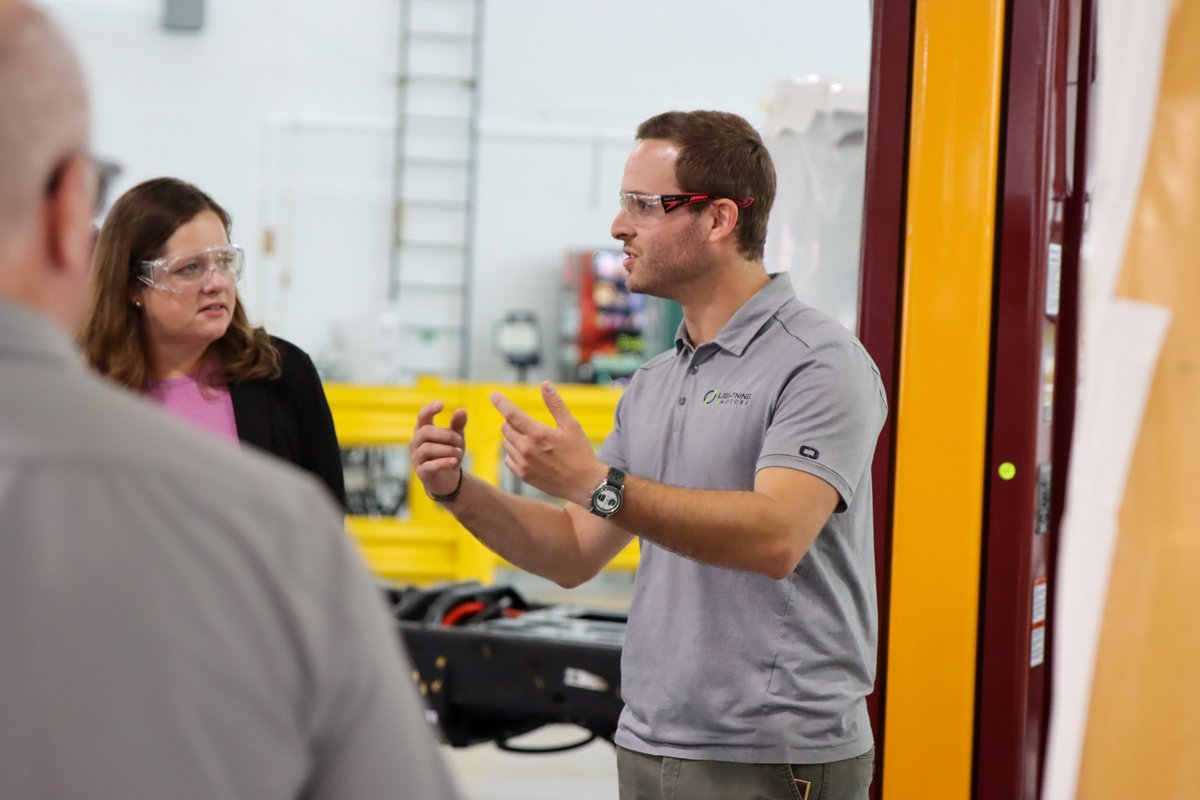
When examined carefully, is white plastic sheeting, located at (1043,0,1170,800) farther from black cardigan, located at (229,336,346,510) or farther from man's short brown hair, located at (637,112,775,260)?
black cardigan, located at (229,336,346,510)

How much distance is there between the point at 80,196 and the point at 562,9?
1419cm

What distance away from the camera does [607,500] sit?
7.09ft

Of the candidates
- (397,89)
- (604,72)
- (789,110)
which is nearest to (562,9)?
(604,72)

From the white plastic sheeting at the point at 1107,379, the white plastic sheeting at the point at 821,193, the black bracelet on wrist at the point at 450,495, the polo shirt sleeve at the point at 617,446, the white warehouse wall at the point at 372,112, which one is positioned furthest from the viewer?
the white warehouse wall at the point at 372,112

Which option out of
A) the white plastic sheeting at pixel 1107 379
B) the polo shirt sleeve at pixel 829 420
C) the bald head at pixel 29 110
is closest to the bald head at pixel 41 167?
the bald head at pixel 29 110

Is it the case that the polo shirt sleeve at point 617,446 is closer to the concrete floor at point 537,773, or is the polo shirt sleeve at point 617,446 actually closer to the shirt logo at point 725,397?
the shirt logo at point 725,397

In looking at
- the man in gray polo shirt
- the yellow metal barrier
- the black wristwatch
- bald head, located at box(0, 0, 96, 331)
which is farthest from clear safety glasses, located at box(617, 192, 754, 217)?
the yellow metal barrier

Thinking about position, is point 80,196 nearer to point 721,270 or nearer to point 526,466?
point 526,466

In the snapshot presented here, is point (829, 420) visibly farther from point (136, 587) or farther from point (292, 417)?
point (136, 587)

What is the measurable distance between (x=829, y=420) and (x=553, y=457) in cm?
48

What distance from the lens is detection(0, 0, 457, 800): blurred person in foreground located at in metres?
0.78

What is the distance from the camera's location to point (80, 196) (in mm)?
849

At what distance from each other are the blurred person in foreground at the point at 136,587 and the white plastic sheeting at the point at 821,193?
2.89 metres

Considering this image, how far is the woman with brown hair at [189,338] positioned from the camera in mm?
2756
